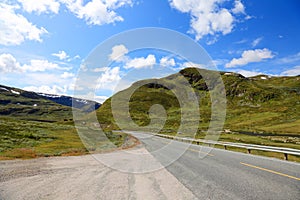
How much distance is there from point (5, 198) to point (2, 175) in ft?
14.9

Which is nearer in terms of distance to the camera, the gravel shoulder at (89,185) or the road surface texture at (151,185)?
the road surface texture at (151,185)

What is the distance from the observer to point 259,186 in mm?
8422

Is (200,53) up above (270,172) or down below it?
above

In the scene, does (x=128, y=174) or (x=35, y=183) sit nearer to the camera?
(x=35, y=183)

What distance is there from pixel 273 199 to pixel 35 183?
352 inches

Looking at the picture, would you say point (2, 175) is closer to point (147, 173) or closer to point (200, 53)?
point (147, 173)

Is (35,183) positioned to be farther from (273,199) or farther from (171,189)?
(273,199)

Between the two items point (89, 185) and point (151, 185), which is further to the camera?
point (89, 185)

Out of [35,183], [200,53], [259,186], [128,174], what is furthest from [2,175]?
[200,53]

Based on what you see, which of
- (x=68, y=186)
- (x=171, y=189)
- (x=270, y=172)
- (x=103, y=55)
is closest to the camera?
(x=171, y=189)

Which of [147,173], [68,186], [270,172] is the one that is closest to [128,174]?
[147,173]

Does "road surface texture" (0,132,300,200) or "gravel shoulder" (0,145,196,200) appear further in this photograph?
"gravel shoulder" (0,145,196,200)

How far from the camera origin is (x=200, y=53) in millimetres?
19031

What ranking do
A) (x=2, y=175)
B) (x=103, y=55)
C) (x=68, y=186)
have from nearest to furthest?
(x=68, y=186) → (x=2, y=175) → (x=103, y=55)
